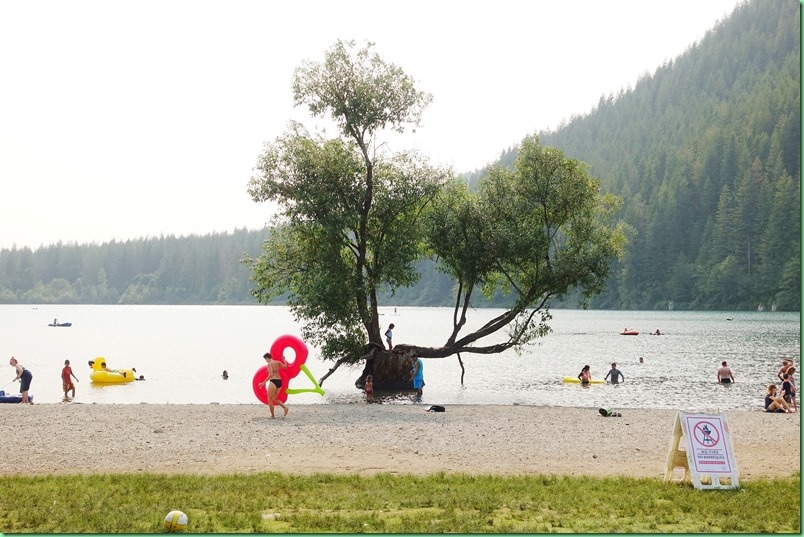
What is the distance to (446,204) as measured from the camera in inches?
1412

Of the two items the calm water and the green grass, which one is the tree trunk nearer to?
the calm water

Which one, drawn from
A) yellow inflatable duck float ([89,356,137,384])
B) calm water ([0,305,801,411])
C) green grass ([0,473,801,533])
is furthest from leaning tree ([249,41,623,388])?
green grass ([0,473,801,533])

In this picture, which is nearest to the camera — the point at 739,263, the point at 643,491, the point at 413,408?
the point at 643,491

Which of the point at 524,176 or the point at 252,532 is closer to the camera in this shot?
the point at 252,532

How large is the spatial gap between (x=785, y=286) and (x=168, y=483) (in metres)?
140

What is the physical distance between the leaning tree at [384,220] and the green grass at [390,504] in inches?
803

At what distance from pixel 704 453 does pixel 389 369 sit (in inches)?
971

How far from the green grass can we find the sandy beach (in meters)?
1.73

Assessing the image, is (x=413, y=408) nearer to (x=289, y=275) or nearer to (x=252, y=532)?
(x=289, y=275)

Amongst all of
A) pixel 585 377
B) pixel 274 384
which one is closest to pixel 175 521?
pixel 274 384

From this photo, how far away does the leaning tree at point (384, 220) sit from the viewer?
3350cm

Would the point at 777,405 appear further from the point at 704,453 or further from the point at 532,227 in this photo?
the point at 704,453

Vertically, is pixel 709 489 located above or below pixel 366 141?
below

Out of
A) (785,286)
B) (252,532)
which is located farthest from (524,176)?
(785,286)
